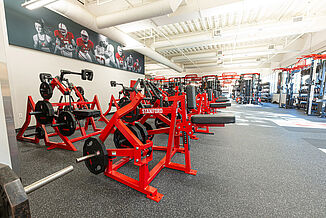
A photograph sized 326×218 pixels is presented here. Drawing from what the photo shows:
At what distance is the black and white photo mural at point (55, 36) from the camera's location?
3.50 metres

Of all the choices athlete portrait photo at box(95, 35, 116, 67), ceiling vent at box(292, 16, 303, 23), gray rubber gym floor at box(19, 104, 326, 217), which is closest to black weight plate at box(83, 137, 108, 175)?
gray rubber gym floor at box(19, 104, 326, 217)

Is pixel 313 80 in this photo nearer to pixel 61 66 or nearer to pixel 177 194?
pixel 177 194

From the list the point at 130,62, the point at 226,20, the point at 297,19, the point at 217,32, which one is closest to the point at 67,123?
the point at 130,62

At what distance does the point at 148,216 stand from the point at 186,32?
7.68 meters

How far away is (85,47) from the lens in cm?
527

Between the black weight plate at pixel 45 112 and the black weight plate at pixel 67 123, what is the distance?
151mm

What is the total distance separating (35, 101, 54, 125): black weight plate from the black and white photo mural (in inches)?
91.9

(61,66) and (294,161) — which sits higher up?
(61,66)

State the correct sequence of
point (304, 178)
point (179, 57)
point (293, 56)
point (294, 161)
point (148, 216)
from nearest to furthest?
1. point (148, 216)
2. point (304, 178)
3. point (294, 161)
4. point (293, 56)
5. point (179, 57)

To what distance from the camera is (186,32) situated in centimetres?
709

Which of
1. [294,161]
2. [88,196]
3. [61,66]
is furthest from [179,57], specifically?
[88,196]

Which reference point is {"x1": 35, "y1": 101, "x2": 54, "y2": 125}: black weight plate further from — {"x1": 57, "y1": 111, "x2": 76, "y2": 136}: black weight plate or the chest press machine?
the chest press machine

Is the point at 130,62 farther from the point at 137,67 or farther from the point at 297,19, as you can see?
the point at 297,19

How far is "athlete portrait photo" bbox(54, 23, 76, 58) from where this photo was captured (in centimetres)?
439
